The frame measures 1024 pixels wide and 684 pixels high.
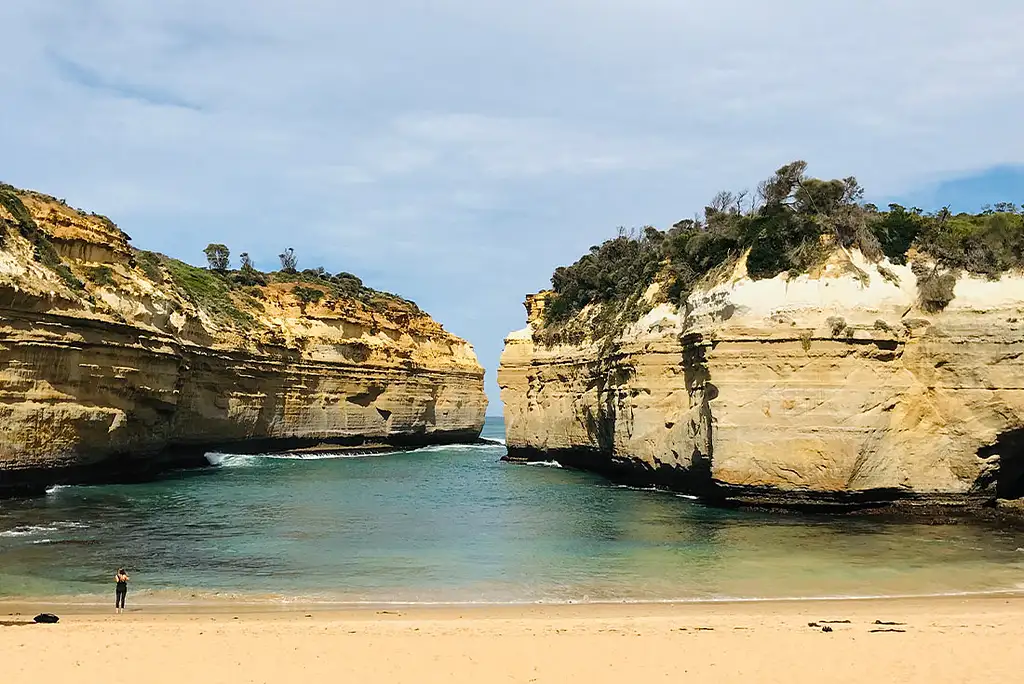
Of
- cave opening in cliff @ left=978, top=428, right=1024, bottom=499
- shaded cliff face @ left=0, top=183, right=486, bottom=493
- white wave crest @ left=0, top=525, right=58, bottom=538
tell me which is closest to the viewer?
white wave crest @ left=0, top=525, right=58, bottom=538

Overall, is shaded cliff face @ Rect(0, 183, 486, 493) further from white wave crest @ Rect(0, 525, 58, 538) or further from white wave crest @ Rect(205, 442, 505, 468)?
white wave crest @ Rect(0, 525, 58, 538)

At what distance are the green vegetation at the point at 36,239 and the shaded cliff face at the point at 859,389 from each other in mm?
21480

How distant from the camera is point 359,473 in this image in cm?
3581

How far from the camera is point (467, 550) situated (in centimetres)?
1647

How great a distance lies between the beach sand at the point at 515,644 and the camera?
821 centimetres

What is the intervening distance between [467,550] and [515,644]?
23.5 feet

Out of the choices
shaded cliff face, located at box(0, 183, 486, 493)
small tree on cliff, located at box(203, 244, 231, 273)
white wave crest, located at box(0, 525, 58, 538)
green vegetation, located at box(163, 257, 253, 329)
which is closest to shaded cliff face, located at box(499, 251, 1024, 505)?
white wave crest, located at box(0, 525, 58, 538)

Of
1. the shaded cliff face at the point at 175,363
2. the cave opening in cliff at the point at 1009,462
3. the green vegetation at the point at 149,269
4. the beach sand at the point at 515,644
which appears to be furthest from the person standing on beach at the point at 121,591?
the green vegetation at the point at 149,269

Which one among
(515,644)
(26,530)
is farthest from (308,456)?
(515,644)

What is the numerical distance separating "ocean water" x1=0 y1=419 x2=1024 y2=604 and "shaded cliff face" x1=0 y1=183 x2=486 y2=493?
2676 mm

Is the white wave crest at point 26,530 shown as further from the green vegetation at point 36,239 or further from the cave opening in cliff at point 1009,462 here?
the cave opening in cliff at point 1009,462

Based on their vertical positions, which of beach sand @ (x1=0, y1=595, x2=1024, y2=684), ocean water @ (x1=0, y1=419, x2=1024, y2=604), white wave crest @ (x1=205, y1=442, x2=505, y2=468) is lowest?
white wave crest @ (x1=205, y1=442, x2=505, y2=468)

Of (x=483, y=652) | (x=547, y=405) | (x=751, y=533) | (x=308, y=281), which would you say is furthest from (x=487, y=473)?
(x=308, y=281)

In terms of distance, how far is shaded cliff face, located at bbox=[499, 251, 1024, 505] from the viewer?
19891mm
